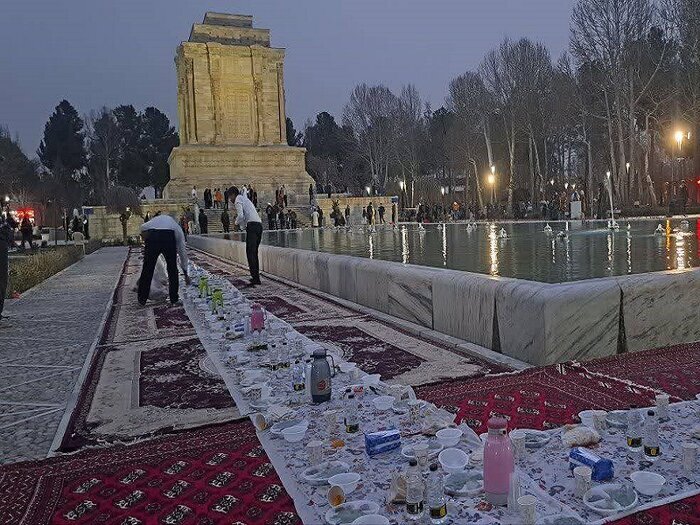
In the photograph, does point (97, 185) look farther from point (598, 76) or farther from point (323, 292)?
point (323, 292)

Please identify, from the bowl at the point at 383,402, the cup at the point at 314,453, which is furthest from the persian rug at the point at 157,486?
the bowl at the point at 383,402

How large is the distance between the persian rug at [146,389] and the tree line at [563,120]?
24.1 metres

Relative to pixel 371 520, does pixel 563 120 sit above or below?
above

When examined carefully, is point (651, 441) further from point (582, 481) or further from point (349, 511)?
point (349, 511)

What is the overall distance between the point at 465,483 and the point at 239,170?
42.1m

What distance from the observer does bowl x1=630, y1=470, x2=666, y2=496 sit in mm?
2559

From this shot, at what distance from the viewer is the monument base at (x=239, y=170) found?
136 ft

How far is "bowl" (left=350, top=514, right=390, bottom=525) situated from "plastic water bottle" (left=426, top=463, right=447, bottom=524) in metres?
0.21

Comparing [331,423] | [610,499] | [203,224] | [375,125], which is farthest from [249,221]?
[375,125]

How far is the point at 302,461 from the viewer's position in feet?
9.94

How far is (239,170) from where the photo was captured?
43.2 metres

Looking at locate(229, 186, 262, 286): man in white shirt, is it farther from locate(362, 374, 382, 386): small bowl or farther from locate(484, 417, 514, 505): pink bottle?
locate(484, 417, 514, 505): pink bottle

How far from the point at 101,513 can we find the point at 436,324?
391cm

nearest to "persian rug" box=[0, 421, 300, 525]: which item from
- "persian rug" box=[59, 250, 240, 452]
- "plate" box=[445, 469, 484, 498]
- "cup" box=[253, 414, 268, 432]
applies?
"cup" box=[253, 414, 268, 432]
